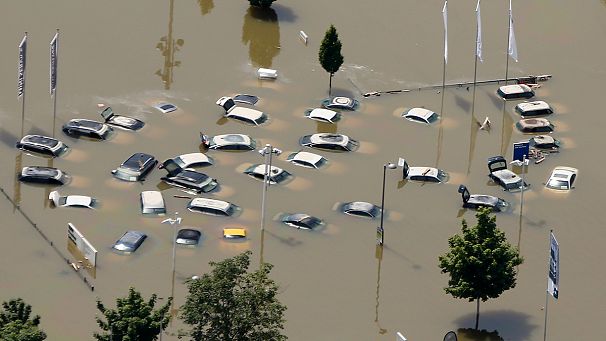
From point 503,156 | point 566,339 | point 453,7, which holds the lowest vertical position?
point 566,339

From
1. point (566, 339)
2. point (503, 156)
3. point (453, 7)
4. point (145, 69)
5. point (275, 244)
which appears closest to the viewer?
point (566, 339)

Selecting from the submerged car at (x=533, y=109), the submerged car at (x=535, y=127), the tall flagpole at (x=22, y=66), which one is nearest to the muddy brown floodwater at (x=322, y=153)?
the submerged car at (x=535, y=127)

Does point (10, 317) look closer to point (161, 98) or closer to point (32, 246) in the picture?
point (32, 246)

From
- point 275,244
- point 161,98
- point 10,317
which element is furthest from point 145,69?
point 10,317

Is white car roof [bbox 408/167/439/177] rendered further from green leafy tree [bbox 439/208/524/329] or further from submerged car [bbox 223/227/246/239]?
green leafy tree [bbox 439/208/524/329]

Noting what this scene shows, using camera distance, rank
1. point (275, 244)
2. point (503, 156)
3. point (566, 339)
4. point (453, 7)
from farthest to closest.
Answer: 1. point (453, 7)
2. point (503, 156)
3. point (275, 244)
4. point (566, 339)

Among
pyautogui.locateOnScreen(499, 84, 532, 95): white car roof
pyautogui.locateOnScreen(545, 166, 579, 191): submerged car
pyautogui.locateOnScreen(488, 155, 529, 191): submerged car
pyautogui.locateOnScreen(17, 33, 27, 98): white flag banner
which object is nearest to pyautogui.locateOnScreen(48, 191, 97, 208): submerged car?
pyautogui.locateOnScreen(17, 33, 27, 98): white flag banner

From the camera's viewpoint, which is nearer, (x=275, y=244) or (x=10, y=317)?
(x=10, y=317)

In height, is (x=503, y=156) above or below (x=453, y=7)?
below
